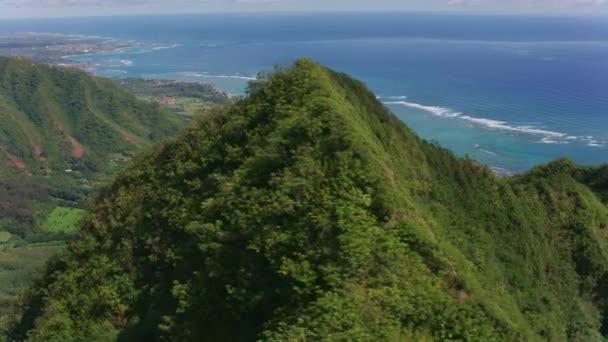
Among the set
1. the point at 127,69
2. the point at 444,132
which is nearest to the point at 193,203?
the point at 444,132

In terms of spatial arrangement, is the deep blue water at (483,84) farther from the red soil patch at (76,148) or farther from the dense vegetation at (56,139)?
the red soil patch at (76,148)

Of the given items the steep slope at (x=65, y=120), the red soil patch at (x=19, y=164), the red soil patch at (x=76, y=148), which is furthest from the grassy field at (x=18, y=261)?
the red soil patch at (x=76, y=148)

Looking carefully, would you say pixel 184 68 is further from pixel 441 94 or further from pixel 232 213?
pixel 232 213

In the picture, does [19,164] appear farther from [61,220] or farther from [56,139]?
[61,220]

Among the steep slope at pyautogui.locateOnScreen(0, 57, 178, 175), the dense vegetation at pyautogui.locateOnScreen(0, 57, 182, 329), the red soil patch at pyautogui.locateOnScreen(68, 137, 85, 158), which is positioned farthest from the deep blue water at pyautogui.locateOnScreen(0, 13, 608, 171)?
the red soil patch at pyautogui.locateOnScreen(68, 137, 85, 158)

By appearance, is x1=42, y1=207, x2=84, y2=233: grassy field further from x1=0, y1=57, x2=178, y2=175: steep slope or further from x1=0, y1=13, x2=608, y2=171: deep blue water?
x1=0, y1=13, x2=608, y2=171: deep blue water

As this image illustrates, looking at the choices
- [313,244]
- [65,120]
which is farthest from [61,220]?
[313,244]
